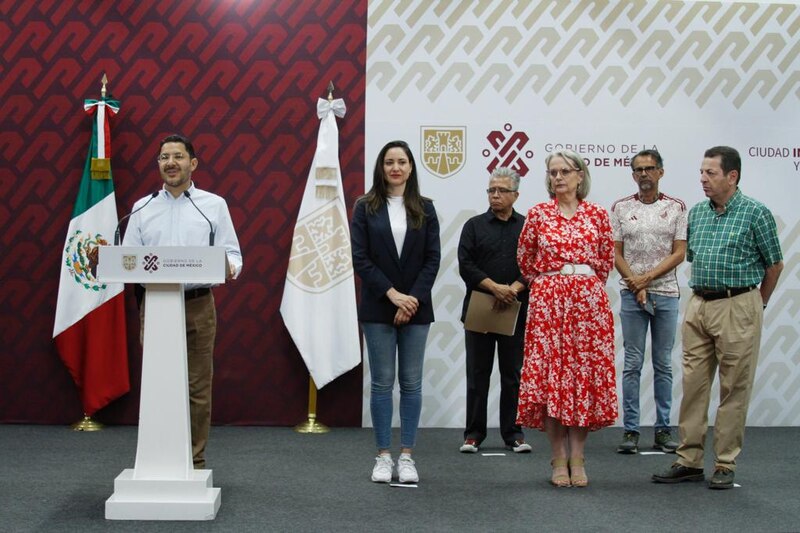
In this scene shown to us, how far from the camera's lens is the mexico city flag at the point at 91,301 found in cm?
530

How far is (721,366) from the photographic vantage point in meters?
3.93

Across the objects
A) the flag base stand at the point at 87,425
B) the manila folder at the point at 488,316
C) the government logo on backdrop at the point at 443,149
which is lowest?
the flag base stand at the point at 87,425

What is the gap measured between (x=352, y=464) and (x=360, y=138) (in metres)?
2.11

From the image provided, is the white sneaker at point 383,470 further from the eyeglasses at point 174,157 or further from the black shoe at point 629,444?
the eyeglasses at point 174,157

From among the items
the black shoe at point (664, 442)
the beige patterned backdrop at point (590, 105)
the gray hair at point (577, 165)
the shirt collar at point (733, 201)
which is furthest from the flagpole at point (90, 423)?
the shirt collar at point (733, 201)

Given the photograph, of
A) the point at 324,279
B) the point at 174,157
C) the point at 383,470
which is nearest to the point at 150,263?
the point at 174,157

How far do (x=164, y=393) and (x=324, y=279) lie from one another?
2090 mm

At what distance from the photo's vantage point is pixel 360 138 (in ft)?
18.1

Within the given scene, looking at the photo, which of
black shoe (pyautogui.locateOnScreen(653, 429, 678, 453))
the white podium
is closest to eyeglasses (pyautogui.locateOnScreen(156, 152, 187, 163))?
the white podium

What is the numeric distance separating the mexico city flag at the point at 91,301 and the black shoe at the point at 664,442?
10.1ft

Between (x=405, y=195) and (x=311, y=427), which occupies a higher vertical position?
(x=405, y=195)

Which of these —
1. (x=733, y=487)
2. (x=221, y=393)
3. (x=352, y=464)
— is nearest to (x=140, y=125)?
(x=221, y=393)

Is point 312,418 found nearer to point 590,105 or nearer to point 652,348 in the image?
point 652,348

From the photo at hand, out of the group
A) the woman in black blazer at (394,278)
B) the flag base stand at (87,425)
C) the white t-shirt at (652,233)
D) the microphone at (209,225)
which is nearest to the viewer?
the microphone at (209,225)
